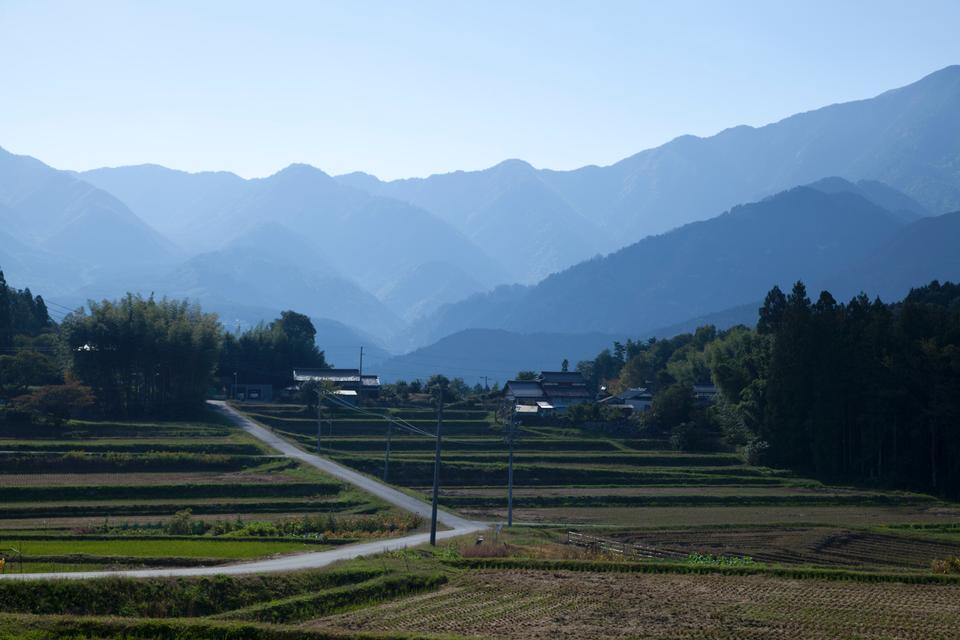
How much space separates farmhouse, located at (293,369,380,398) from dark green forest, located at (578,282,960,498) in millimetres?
28044

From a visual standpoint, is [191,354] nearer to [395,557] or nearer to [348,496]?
[348,496]

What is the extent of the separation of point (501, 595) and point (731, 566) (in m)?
7.48

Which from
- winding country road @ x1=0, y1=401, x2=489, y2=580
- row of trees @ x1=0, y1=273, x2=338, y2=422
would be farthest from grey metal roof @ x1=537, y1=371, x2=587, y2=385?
winding country road @ x1=0, y1=401, x2=489, y2=580

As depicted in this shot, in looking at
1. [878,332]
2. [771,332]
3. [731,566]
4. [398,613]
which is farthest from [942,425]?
[398,613]

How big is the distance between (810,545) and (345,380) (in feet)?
179

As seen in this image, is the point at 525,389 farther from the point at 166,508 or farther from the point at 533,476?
the point at 166,508

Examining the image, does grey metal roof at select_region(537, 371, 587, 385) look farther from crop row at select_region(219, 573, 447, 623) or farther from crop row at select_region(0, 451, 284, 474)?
crop row at select_region(219, 573, 447, 623)

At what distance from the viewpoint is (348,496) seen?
43.4m

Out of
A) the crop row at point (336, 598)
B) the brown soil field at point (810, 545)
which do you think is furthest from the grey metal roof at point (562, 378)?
the crop row at point (336, 598)

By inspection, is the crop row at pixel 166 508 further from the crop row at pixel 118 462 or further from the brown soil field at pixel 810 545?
the brown soil field at pixel 810 545

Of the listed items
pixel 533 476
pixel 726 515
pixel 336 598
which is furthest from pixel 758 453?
pixel 336 598

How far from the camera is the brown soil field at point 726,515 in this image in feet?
136

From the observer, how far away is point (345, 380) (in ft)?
281

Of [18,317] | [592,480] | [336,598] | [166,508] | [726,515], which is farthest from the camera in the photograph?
[18,317]
